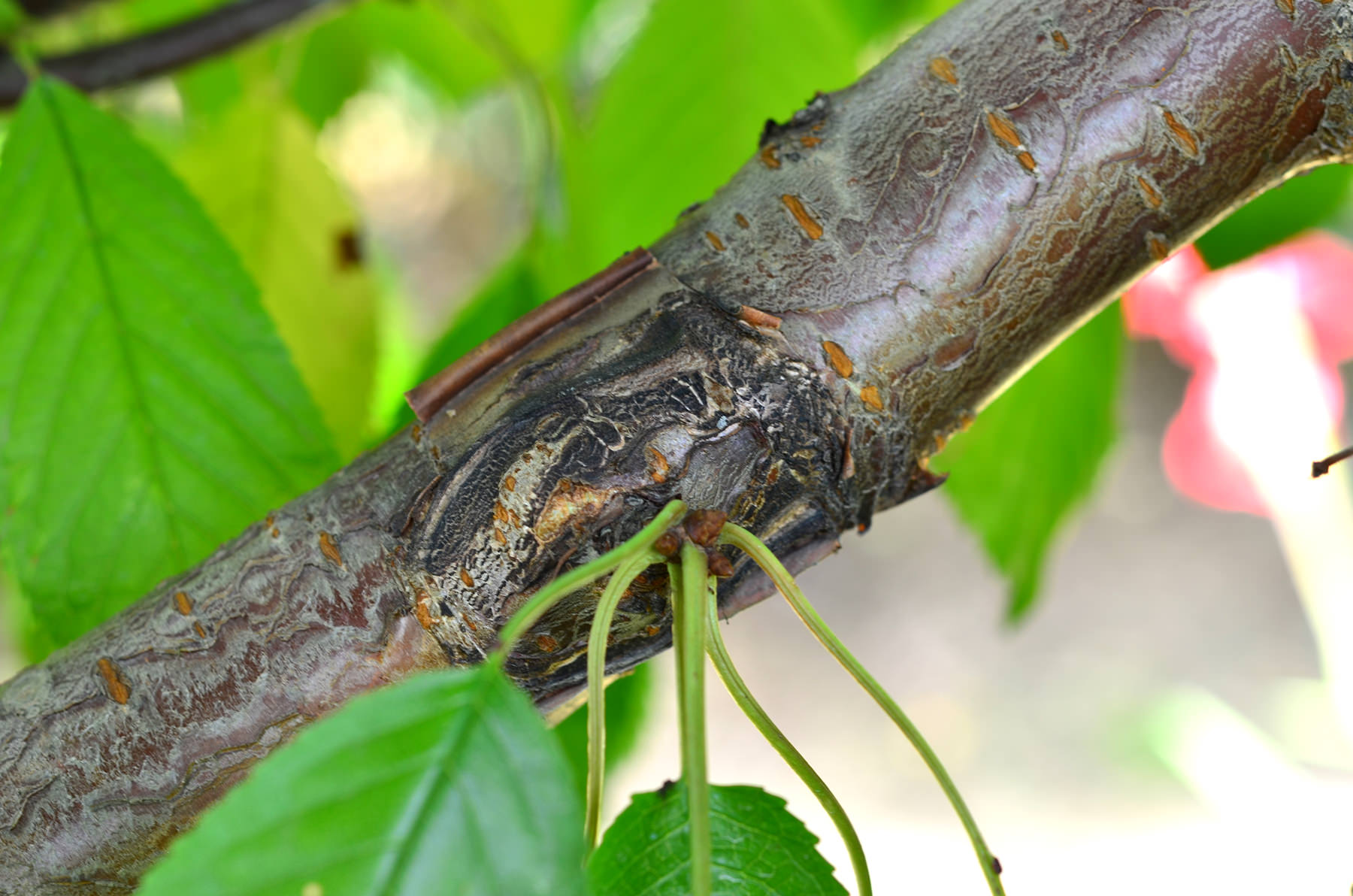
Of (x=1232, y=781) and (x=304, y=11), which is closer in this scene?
(x=304, y=11)

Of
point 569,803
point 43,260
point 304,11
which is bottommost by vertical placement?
point 569,803

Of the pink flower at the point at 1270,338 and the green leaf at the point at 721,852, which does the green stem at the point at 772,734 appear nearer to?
the green leaf at the point at 721,852

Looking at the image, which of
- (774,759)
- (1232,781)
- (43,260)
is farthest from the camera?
(774,759)

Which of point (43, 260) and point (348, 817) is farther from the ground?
point (43, 260)

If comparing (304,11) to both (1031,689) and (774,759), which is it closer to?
(774,759)

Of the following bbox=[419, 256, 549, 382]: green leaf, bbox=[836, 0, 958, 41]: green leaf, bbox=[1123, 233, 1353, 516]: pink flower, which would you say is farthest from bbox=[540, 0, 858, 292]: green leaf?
bbox=[1123, 233, 1353, 516]: pink flower

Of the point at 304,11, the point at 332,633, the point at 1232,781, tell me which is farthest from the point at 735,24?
the point at 1232,781

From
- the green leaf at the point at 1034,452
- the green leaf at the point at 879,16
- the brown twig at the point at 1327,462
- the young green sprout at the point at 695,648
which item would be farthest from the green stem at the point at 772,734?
the green leaf at the point at 879,16
